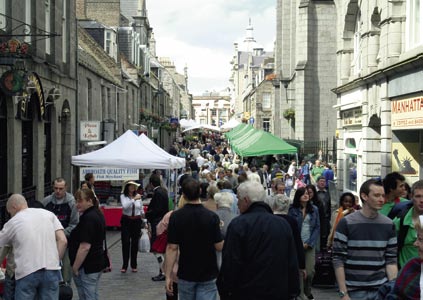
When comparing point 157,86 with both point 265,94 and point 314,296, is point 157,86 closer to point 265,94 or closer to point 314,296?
point 265,94

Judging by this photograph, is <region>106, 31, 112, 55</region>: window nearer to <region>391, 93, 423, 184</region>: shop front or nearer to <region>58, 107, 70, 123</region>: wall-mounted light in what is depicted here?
<region>58, 107, 70, 123</region>: wall-mounted light

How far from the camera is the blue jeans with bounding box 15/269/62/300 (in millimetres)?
6500

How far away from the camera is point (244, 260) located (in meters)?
4.94

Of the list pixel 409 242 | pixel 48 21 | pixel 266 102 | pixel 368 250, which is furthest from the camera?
pixel 266 102

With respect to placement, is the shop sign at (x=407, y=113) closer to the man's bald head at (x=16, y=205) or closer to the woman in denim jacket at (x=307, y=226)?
the woman in denim jacket at (x=307, y=226)

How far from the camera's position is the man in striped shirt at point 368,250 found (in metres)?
5.49

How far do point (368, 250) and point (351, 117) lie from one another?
16.1 meters

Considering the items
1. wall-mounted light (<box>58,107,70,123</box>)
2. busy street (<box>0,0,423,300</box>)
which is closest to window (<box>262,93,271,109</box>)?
busy street (<box>0,0,423,300</box>)

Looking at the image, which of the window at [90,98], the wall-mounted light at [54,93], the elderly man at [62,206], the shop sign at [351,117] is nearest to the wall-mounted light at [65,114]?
the wall-mounted light at [54,93]

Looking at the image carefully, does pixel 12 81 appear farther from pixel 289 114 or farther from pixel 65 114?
pixel 289 114

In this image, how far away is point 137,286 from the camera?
10320 mm

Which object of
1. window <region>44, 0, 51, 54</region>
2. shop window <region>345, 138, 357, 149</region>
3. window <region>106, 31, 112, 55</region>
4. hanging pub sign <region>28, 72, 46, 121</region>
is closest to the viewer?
hanging pub sign <region>28, 72, 46, 121</region>

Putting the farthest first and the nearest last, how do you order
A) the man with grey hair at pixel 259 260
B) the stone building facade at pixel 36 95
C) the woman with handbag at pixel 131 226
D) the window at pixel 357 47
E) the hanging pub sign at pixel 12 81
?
the window at pixel 357 47
the stone building facade at pixel 36 95
the hanging pub sign at pixel 12 81
the woman with handbag at pixel 131 226
the man with grey hair at pixel 259 260

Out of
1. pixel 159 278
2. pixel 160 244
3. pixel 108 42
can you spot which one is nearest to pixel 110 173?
pixel 159 278
